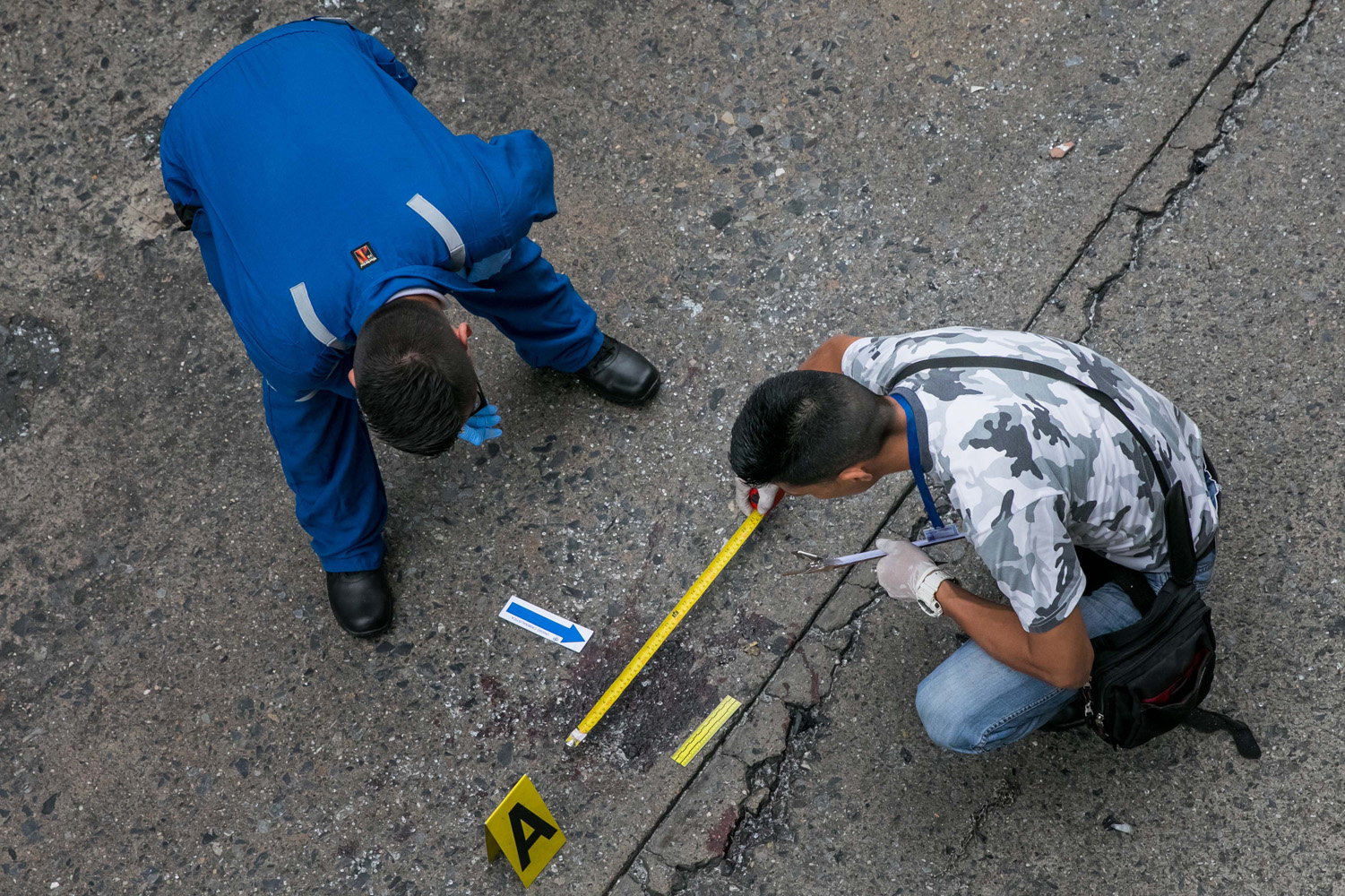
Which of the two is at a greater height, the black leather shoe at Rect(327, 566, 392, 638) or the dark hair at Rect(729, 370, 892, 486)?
the dark hair at Rect(729, 370, 892, 486)

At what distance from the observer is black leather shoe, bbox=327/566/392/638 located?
3016mm

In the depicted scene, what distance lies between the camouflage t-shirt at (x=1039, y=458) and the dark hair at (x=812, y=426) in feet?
0.43

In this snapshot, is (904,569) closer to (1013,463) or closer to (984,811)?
(1013,463)

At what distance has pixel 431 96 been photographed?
3715mm

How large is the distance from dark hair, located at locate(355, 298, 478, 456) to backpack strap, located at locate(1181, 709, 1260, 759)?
82.8 inches

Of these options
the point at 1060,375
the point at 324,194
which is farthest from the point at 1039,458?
the point at 324,194

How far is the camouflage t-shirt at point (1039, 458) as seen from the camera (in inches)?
81.1

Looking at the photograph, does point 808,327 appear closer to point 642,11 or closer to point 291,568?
point 642,11

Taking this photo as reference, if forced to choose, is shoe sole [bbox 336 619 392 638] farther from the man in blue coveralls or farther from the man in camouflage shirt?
the man in camouflage shirt

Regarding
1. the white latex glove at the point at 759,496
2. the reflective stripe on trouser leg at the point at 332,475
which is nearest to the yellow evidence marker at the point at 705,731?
the white latex glove at the point at 759,496

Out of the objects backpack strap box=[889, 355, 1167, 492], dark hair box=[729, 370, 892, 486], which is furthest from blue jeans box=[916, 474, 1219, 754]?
dark hair box=[729, 370, 892, 486]

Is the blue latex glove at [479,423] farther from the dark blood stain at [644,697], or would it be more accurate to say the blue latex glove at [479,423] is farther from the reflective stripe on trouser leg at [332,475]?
the dark blood stain at [644,697]

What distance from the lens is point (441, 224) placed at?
234 cm

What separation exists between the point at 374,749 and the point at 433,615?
1.41ft
